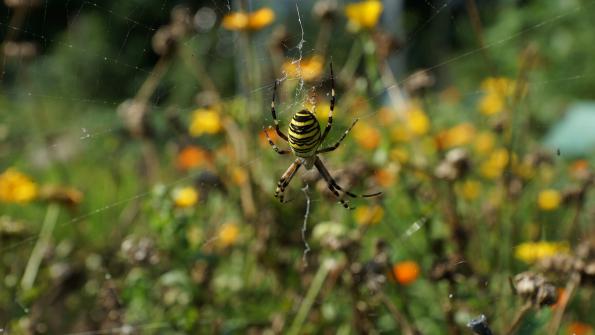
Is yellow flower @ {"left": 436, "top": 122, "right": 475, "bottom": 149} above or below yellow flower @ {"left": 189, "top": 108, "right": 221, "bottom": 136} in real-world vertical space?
above

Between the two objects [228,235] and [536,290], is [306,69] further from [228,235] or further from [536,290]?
[536,290]

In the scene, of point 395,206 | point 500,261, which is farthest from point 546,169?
point 500,261

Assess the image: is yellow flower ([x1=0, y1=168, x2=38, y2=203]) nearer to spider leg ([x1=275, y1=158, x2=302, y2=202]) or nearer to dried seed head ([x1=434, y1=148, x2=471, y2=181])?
spider leg ([x1=275, y1=158, x2=302, y2=202])

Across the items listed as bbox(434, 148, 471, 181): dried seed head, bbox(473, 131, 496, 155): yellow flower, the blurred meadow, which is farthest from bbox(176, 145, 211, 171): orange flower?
bbox(473, 131, 496, 155): yellow flower

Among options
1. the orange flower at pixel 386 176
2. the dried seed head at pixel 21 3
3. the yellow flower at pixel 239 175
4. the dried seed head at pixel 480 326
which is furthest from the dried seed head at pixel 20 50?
the dried seed head at pixel 480 326

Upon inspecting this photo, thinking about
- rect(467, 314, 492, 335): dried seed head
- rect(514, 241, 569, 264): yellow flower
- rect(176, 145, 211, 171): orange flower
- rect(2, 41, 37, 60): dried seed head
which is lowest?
rect(467, 314, 492, 335): dried seed head

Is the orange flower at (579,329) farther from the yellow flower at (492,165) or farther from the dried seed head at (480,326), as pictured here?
the dried seed head at (480,326)

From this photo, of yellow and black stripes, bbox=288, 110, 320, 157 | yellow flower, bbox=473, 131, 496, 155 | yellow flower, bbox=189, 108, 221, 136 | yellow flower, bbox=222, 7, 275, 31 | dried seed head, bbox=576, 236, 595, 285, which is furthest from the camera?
yellow flower, bbox=473, 131, 496, 155
